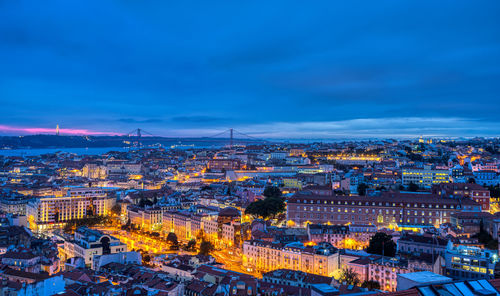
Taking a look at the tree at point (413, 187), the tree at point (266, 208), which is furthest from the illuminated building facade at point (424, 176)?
the tree at point (266, 208)

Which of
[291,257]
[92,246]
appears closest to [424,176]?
[291,257]

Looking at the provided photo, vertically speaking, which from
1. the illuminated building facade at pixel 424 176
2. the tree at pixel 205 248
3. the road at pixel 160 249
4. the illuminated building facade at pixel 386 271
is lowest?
the road at pixel 160 249

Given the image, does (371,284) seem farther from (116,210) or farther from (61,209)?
(61,209)

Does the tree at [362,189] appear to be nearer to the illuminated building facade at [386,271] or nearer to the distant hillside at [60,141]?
the illuminated building facade at [386,271]

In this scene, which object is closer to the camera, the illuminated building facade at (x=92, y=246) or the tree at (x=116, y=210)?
the illuminated building facade at (x=92, y=246)

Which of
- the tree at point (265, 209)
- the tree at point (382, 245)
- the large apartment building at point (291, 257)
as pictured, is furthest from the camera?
the tree at point (265, 209)

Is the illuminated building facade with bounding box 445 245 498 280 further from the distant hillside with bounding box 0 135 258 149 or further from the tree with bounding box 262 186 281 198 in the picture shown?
the distant hillside with bounding box 0 135 258 149
